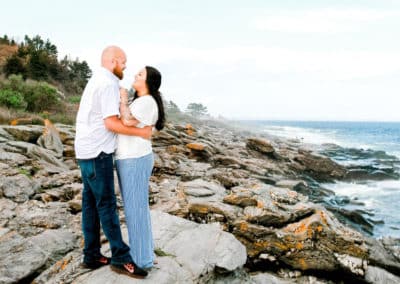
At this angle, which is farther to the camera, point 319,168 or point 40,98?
point 319,168

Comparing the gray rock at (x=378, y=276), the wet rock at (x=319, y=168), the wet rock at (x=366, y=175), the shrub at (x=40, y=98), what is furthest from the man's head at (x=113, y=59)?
the wet rock at (x=366, y=175)

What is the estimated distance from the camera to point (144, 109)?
338 centimetres

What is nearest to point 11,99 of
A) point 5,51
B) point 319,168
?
point 319,168

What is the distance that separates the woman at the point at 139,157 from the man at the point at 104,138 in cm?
9

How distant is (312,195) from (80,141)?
46.3 ft

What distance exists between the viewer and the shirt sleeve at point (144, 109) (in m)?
3.35

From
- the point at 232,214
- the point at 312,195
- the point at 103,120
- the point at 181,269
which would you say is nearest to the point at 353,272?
the point at 232,214

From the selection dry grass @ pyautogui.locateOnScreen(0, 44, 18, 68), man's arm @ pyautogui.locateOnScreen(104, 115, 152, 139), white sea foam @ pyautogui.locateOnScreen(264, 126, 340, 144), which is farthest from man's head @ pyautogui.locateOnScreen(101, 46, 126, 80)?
white sea foam @ pyautogui.locateOnScreen(264, 126, 340, 144)

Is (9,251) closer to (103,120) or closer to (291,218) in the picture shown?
(103,120)

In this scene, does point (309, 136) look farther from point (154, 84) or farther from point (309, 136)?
point (154, 84)

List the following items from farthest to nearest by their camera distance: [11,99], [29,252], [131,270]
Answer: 1. [11,99]
2. [29,252]
3. [131,270]

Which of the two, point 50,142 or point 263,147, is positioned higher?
point 50,142

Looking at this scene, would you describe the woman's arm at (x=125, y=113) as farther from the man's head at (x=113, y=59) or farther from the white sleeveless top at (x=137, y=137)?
the man's head at (x=113, y=59)

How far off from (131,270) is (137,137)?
4.74 ft
